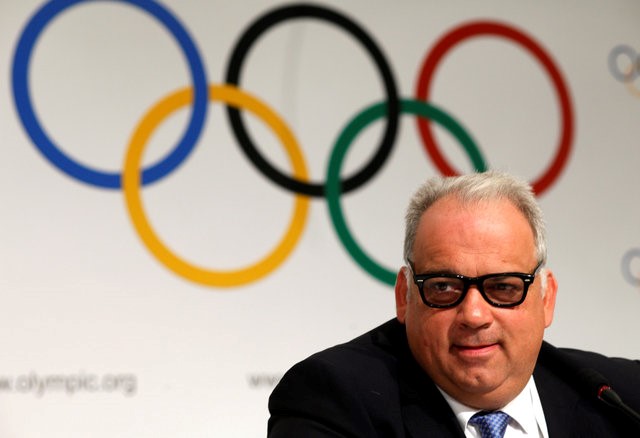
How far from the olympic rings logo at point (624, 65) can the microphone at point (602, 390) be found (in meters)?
2.28

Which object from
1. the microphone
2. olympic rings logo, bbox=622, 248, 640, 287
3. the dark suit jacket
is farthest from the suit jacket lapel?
olympic rings logo, bbox=622, 248, 640, 287

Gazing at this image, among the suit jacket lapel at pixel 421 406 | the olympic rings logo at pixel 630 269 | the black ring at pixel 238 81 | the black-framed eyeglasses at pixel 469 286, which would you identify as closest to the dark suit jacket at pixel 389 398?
the suit jacket lapel at pixel 421 406

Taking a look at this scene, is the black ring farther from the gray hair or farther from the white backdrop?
the gray hair

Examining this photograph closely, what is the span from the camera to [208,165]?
3.40 meters

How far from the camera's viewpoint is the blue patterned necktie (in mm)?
1940

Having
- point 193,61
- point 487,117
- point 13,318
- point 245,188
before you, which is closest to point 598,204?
point 487,117

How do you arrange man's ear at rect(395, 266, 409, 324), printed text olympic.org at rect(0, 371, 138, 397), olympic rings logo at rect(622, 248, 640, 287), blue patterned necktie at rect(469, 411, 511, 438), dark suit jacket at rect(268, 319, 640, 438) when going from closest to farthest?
dark suit jacket at rect(268, 319, 640, 438) < blue patterned necktie at rect(469, 411, 511, 438) < man's ear at rect(395, 266, 409, 324) < printed text olympic.org at rect(0, 371, 138, 397) < olympic rings logo at rect(622, 248, 640, 287)

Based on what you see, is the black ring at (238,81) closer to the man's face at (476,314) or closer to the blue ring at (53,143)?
the blue ring at (53,143)

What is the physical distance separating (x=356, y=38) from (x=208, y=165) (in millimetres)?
831

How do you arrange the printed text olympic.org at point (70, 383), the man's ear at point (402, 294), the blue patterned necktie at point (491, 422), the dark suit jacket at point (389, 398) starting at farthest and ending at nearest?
the printed text olympic.org at point (70, 383) → the man's ear at point (402, 294) → the blue patterned necktie at point (491, 422) → the dark suit jacket at point (389, 398)

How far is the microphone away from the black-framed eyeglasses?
278mm

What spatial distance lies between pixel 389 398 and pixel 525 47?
2.47 meters

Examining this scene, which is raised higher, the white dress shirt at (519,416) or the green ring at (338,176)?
the green ring at (338,176)

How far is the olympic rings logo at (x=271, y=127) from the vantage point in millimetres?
3275
